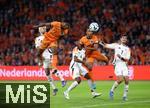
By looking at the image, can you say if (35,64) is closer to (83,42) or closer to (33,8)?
(33,8)

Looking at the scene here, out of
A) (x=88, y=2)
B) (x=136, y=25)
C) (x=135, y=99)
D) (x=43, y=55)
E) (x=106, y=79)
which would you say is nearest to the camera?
(x=135, y=99)

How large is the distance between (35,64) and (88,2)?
657cm

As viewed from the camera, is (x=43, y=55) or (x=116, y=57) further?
(x=43, y=55)

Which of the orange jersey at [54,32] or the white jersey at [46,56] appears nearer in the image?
the orange jersey at [54,32]

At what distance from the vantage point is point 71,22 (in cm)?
3641

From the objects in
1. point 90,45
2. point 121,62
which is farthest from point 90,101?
point 90,45

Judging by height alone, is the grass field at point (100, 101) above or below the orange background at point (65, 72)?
below

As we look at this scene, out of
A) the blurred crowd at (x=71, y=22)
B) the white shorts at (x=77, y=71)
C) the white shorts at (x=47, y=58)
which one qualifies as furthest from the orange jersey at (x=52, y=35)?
the blurred crowd at (x=71, y=22)

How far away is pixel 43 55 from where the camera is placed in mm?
22328

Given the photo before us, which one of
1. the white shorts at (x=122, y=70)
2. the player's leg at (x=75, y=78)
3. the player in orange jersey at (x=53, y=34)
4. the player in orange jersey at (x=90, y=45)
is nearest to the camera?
the white shorts at (x=122, y=70)

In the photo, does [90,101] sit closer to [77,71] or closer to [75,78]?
[75,78]

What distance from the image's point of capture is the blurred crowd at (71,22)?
109 ft

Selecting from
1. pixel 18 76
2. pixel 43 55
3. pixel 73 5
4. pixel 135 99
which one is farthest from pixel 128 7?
pixel 135 99

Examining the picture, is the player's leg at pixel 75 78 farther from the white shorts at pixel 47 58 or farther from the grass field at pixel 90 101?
the white shorts at pixel 47 58
